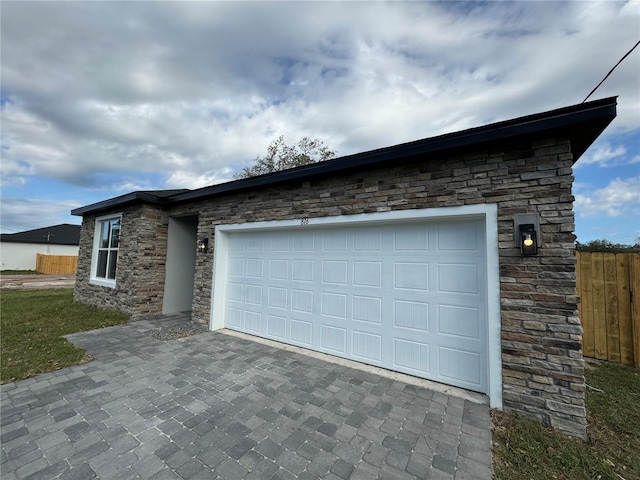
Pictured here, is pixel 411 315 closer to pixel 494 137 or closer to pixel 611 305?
pixel 494 137

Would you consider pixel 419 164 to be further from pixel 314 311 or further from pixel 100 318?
pixel 100 318

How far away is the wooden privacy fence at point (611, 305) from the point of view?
4.20 metres

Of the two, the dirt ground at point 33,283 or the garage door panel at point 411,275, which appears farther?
the dirt ground at point 33,283

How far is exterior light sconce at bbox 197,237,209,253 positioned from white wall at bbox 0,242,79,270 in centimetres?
3223

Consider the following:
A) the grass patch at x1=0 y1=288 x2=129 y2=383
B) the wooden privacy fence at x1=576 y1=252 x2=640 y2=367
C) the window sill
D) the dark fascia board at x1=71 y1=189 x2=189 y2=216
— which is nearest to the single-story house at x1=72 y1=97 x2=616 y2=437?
the dark fascia board at x1=71 y1=189 x2=189 y2=216

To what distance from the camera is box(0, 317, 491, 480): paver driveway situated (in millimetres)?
2027

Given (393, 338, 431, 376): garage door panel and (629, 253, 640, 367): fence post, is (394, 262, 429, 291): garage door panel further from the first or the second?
(629, 253, 640, 367): fence post

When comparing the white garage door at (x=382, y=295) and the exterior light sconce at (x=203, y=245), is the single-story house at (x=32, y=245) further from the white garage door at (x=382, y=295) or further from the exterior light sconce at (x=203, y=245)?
the white garage door at (x=382, y=295)

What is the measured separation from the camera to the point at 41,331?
571 cm

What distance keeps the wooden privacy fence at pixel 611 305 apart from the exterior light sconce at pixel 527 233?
9.28 ft

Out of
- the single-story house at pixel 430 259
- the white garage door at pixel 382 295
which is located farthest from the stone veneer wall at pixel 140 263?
the white garage door at pixel 382 295

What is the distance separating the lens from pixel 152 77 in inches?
265

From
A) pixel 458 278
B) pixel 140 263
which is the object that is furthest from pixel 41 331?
pixel 458 278

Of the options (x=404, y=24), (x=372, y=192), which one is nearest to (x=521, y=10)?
(x=404, y=24)
